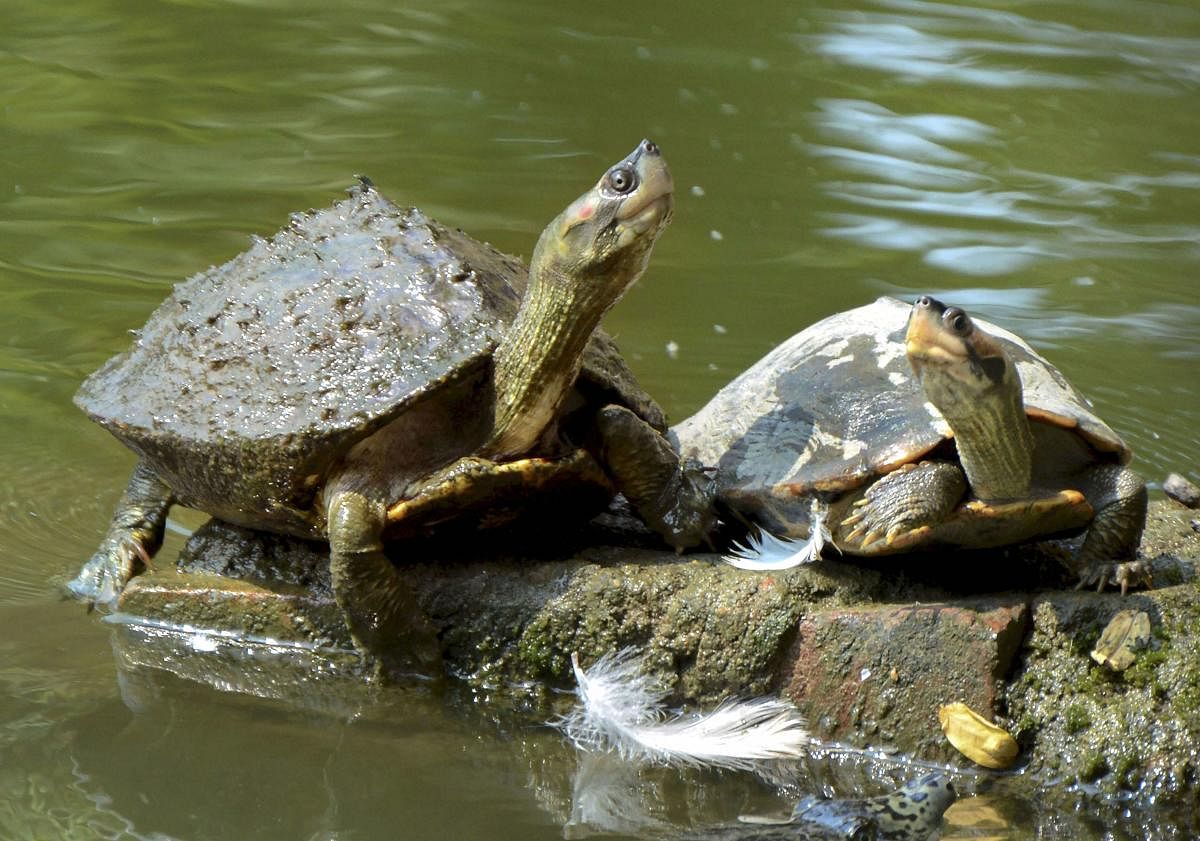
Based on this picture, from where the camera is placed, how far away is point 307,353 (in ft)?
12.6

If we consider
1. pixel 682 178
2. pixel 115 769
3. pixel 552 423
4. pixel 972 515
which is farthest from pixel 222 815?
pixel 682 178

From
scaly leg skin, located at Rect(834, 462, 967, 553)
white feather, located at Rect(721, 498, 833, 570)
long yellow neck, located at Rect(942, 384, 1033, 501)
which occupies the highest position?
long yellow neck, located at Rect(942, 384, 1033, 501)

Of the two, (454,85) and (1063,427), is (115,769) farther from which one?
(454,85)

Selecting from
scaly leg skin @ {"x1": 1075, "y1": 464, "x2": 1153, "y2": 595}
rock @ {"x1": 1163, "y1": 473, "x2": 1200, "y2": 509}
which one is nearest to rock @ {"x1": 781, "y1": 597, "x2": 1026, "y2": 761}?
scaly leg skin @ {"x1": 1075, "y1": 464, "x2": 1153, "y2": 595}

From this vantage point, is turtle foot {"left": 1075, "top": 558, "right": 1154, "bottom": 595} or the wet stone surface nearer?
the wet stone surface

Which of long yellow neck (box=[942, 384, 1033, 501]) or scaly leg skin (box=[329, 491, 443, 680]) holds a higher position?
long yellow neck (box=[942, 384, 1033, 501])

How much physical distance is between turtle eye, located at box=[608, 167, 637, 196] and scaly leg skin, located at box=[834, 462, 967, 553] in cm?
94

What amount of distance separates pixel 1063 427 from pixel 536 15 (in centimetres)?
793

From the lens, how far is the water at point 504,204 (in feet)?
11.2

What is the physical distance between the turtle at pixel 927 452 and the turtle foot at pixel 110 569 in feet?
5.43

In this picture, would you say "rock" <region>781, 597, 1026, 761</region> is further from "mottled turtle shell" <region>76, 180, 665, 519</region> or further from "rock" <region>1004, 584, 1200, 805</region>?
"mottled turtle shell" <region>76, 180, 665, 519</region>

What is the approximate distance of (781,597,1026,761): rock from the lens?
3430mm

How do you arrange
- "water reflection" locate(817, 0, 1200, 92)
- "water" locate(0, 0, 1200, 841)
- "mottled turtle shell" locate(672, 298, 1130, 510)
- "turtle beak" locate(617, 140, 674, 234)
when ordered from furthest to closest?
"water reflection" locate(817, 0, 1200, 92) < "mottled turtle shell" locate(672, 298, 1130, 510) < "turtle beak" locate(617, 140, 674, 234) < "water" locate(0, 0, 1200, 841)

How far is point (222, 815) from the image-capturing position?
3.16m
